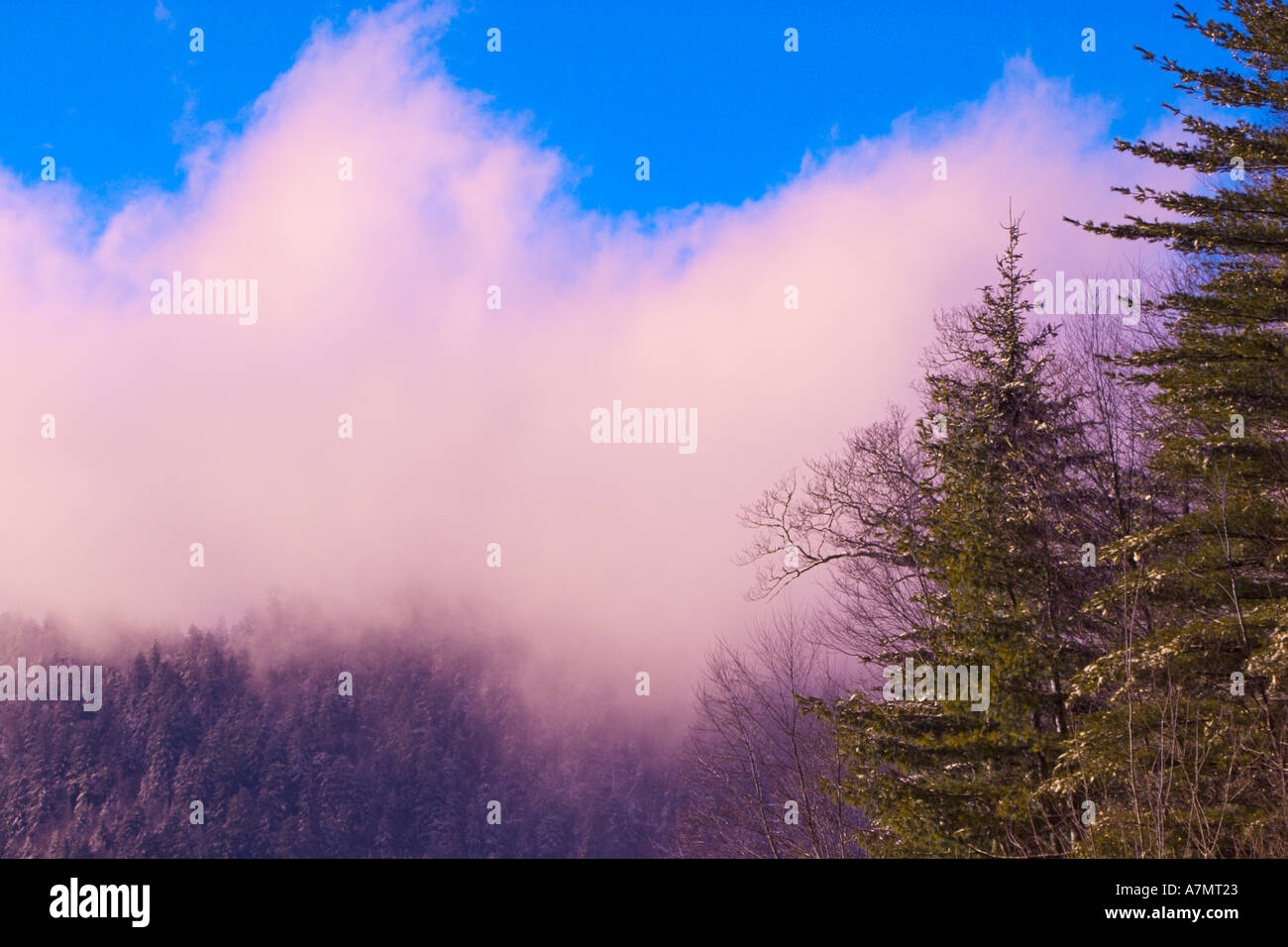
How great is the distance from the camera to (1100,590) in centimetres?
1499

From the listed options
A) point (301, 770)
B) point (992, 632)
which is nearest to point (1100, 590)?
point (992, 632)

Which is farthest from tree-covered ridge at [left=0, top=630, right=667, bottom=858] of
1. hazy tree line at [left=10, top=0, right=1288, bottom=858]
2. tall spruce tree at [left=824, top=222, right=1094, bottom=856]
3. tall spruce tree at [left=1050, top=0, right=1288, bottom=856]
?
tall spruce tree at [left=1050, top=0, right=1288, bottom=856]

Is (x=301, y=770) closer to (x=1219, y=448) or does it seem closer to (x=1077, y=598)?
(x=1077, y=598)

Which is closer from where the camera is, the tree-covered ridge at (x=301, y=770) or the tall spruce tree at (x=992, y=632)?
the tall spruce tree at (x=992, y=632)

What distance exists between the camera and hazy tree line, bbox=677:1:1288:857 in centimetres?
1184

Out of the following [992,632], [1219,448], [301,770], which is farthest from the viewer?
[301,770]

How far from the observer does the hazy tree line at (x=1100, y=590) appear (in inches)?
466

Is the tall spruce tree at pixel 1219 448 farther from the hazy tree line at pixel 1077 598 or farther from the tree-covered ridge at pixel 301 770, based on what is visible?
the tree-covered ridge at pixel 301 770

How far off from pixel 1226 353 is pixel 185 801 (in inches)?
6337

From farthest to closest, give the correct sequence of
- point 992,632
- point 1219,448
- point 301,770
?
point 301,770, point 992,632, point 1219,448

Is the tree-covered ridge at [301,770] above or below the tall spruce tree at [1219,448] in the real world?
below

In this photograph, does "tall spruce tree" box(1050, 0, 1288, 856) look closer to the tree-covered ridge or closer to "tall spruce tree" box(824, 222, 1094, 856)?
"tall spruce tree" box(824, 222, 1094, 856)

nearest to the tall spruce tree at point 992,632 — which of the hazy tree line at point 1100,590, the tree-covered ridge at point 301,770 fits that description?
the hazy tree line at point 1100,590
